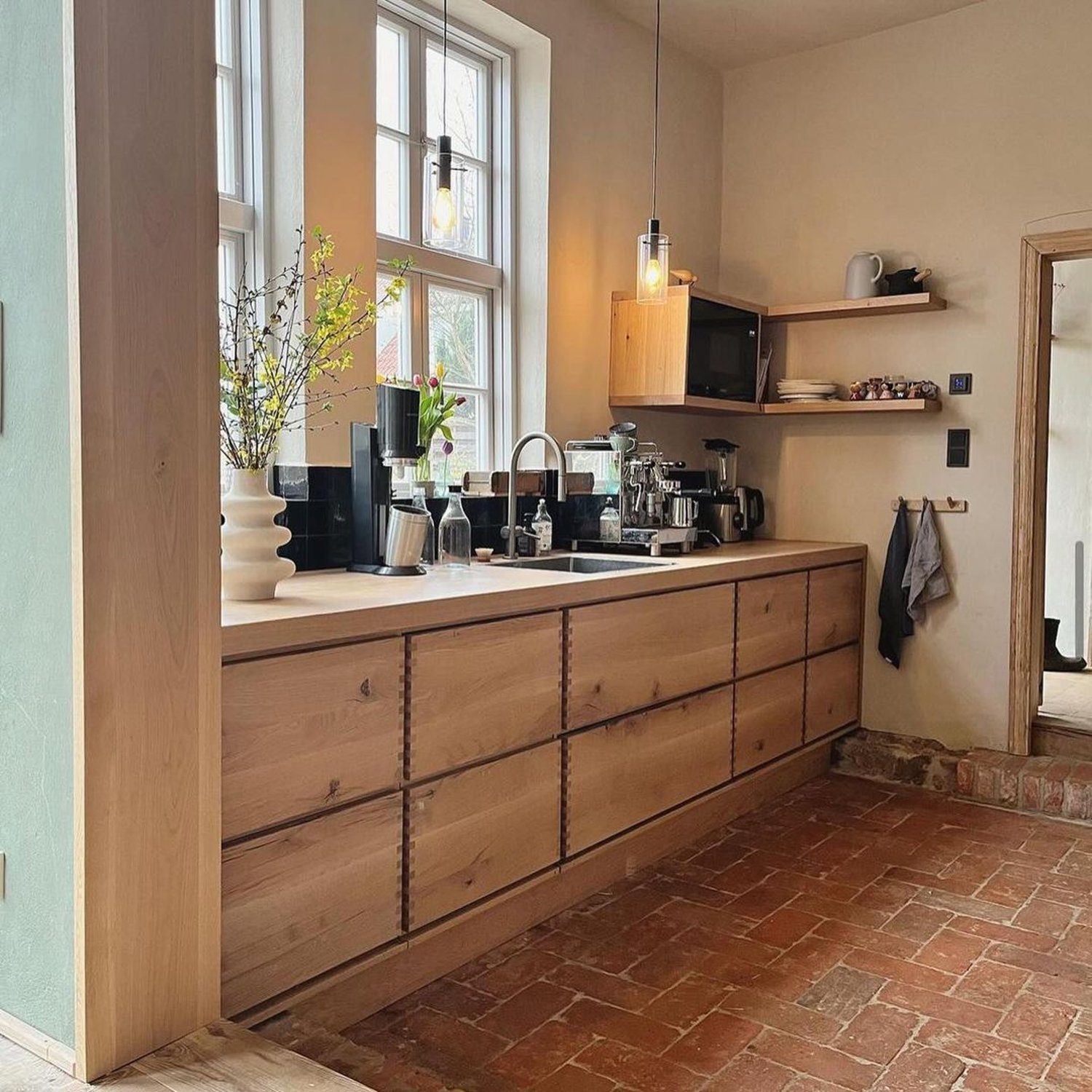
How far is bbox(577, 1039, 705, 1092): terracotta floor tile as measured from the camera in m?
2.13

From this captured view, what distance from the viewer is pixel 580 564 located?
376cm

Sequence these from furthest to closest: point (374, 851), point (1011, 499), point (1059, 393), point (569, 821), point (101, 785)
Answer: point (1059, 393)
point (1011, 499)
point (569, 821)
point (374, 851)
point (101, 785)

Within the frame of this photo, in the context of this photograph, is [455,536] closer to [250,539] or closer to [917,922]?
[250,539]

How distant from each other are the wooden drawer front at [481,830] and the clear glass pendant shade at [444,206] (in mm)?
1456

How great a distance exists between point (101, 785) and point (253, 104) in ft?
7.27

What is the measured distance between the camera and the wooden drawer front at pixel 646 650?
2.90m

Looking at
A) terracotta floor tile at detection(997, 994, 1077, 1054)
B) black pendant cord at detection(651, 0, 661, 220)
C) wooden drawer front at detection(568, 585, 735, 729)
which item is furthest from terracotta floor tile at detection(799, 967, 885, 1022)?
black pendant cord at detection(651, 0, 661, 220)

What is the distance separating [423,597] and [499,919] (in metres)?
0.91

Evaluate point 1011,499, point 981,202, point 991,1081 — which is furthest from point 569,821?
point 981,202

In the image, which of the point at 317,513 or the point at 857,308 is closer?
the point at 317,513

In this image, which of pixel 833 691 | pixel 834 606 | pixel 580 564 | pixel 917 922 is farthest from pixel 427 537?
pixel 833 691

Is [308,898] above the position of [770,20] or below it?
below

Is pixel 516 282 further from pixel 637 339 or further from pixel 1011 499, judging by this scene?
pixel 1011 499

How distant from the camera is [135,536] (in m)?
1.68
